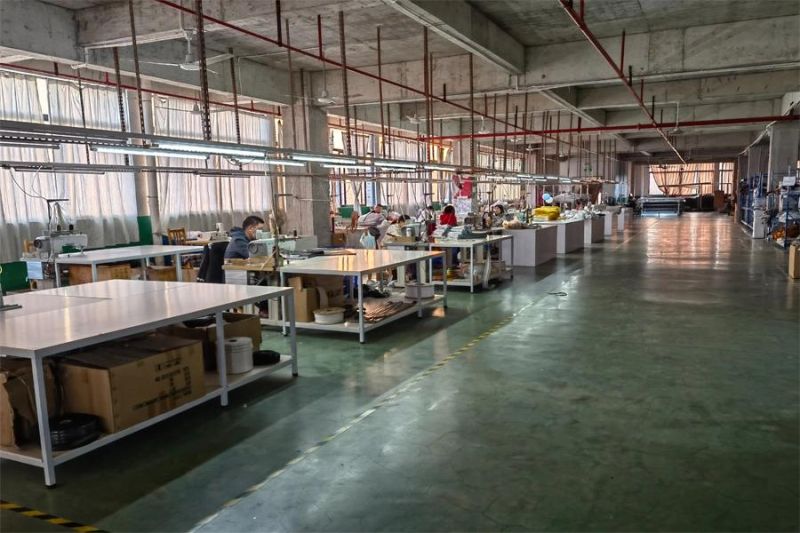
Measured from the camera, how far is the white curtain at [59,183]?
8664mm

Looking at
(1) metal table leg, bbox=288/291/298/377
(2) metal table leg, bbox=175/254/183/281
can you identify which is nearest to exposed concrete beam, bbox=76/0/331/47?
(2) metal table leg, bbox=175/254/183/281

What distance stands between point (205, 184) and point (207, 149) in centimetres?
749

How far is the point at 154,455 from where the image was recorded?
3.36 metres

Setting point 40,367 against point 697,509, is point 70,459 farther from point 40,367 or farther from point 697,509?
point 697,509

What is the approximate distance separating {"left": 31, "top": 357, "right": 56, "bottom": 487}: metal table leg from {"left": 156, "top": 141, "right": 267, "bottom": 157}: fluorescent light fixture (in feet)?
7.11

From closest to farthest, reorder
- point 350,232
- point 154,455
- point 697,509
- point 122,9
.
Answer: point 697,509, point 154,455, point 122,9, point 350,232

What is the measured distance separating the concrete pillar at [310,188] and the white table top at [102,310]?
6534mm

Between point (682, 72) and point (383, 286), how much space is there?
5.46m

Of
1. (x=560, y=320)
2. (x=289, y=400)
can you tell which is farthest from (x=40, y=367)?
(x=560, y=320)

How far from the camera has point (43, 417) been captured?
2893 mm

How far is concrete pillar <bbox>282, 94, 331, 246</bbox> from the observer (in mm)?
11289

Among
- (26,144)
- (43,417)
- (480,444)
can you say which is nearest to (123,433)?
(43,417)

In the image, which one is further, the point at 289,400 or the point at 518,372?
the point at 518,372

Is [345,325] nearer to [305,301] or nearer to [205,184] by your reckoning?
[305,301]
